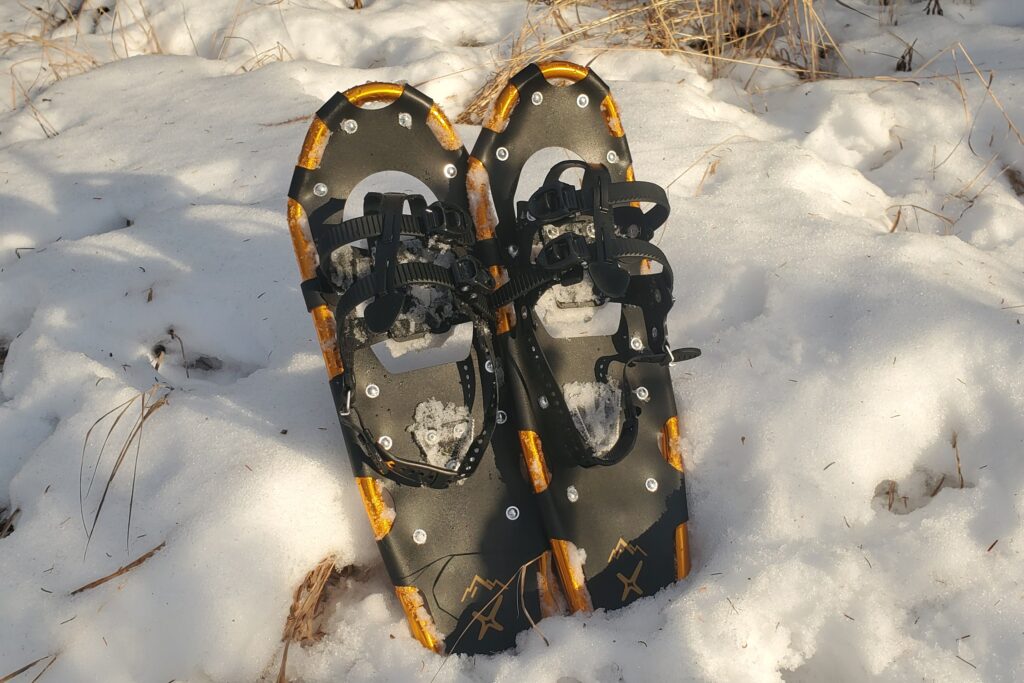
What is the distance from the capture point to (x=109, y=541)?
6.74 feet

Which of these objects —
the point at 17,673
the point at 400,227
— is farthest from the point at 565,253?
the point at 17,673

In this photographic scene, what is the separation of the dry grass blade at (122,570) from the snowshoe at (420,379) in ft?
1.73

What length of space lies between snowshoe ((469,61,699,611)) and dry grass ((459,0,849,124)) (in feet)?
3.45

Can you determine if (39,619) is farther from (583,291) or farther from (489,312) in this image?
(583,291)

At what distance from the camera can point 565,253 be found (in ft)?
7.11

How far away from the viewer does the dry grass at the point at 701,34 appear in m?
3.49

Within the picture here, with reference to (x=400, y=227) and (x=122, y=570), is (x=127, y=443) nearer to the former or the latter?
(x=122, y=570)

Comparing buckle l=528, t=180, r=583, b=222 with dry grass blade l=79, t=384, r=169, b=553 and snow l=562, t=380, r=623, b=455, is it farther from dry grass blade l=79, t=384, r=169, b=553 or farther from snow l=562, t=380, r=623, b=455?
dry grass blade l=79, t=384, r=169, b=553

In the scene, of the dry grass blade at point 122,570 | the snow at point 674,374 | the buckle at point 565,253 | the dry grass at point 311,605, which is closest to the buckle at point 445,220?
the buckle at point 565,253

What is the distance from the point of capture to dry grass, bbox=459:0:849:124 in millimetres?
3492

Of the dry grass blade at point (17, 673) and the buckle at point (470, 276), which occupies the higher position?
the buckle at point (470, 276)

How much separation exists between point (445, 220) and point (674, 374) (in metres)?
0.84

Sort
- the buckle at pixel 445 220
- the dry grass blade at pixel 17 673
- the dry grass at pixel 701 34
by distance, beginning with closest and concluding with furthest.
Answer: the dry grass blade at pixel 17 673, the buckle at pixel 445 220, the dry grass at pixel 701 34

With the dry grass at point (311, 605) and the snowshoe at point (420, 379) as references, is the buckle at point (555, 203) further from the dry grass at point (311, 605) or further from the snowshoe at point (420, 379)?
the dry grass at point (311, 605)
